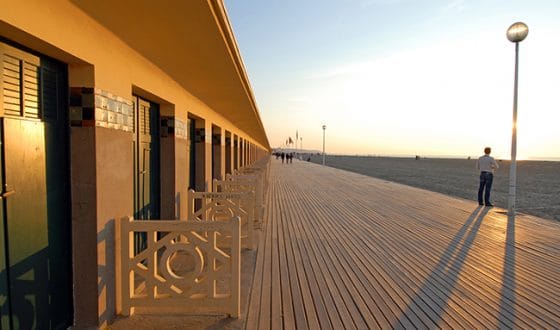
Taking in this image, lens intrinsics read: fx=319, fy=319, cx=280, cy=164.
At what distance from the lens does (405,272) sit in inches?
181

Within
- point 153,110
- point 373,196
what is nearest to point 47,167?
point 153,110

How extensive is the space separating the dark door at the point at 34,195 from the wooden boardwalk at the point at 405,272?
5.99 ft

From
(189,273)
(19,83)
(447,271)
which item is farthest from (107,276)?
(447,271)

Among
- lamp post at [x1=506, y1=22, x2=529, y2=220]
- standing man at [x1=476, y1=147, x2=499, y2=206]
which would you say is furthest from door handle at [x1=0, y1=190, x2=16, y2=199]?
standing man at [x1=476, y1=147, x2=499, y2=206]

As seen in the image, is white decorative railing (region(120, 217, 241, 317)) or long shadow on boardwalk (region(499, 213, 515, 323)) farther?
long shadow on boardwalk (region(499, 213, 515, 323))

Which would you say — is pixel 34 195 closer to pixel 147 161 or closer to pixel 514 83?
pixel 147 161

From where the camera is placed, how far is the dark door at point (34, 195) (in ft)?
7.57

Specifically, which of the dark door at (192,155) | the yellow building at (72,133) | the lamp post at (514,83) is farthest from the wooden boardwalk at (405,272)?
the dark door at (192,155)

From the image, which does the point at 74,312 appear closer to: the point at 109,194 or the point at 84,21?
the point at 109,194

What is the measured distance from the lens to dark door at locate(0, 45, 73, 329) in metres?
2.31

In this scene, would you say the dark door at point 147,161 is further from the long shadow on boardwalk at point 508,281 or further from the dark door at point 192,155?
the long shadow on boardwalk at point 508,281

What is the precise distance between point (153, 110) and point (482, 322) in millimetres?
5180

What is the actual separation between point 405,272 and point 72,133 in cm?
447

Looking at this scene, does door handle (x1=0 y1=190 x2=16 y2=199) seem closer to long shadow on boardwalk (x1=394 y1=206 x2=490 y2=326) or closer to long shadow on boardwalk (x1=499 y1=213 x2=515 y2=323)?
long shadow on boardwalk (x1=394 y1=206 x2=490 y2=326)
